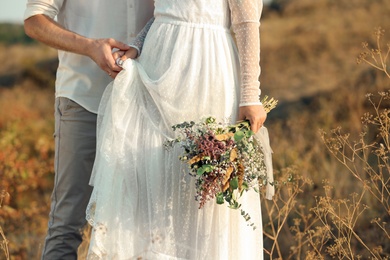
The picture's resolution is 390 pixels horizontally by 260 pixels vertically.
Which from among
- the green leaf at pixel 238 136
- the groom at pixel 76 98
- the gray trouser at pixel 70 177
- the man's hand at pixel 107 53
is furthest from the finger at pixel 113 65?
the green leaf at pixel 238 136

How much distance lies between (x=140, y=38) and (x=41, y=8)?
546 millimetres

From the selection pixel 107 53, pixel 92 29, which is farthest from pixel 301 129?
pixel 107 53

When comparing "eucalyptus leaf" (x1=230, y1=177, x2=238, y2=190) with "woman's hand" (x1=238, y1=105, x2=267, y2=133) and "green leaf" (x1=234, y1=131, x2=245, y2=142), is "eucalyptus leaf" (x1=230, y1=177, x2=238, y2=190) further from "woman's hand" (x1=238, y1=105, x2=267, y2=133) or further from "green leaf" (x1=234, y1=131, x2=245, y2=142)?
"woman's hand" (x1=238, y1=105, x2=267, y2=133)

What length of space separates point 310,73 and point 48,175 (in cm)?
922

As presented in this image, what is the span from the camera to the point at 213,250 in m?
3.51

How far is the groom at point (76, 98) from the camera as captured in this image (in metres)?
4.09

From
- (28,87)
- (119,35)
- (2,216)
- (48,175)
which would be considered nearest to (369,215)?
(2,216)

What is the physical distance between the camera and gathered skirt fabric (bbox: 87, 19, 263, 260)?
3.52 meters

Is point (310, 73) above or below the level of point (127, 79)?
above

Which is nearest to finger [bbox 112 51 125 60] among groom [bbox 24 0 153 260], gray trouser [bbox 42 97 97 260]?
groom [bbox 24 0 153 260]

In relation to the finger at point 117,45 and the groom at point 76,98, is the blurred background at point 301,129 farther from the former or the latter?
the finger at point 117,45

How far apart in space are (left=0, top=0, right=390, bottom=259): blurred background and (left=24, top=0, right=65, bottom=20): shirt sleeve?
Result: 3.00 feet

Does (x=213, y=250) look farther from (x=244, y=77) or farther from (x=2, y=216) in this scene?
(x=2, y=216)

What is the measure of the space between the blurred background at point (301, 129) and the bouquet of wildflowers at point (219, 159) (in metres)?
0.22
